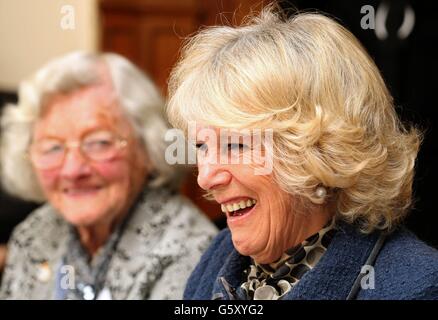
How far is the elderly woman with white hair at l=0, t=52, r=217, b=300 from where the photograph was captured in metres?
2.09

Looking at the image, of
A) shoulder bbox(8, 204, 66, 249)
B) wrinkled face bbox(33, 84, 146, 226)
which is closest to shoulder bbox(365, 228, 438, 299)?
wrinkled face bbox(33, 84, 146, 226)

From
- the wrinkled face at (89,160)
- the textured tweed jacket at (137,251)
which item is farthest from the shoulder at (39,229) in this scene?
the wrinkled face at (89,160)

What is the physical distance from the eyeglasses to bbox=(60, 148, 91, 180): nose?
0.01 meters

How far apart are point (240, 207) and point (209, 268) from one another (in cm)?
29

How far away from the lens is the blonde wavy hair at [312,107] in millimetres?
1399

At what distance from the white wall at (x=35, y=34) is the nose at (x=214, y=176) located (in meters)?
2.06

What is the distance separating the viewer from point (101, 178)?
213 centimetres

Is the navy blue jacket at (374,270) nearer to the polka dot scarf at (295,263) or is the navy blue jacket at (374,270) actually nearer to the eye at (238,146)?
the polka dot scarf at (295,263)

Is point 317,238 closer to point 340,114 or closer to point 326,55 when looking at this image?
point 340,114

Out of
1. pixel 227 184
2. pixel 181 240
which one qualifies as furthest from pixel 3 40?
pixel 227 184

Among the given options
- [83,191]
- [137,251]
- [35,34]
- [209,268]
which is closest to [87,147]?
[83,191]

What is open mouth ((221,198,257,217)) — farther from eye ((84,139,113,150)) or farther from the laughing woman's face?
eye ((84,139,113,150))
